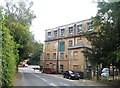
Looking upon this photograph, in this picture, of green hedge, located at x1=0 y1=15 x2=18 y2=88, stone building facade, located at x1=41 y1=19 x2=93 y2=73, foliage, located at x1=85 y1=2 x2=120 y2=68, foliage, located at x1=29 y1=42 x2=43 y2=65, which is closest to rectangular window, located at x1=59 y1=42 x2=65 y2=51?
stone building facade, located at x1=41 y1=19 x2=93 y2=73

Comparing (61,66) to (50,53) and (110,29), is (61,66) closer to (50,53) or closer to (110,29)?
(50,53)

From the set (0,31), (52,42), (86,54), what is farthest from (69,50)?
(0,31)

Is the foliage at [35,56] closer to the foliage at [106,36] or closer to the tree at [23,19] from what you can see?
the tree at [23,19]

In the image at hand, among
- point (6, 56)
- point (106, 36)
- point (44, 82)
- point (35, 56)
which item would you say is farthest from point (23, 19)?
point (6, 56)

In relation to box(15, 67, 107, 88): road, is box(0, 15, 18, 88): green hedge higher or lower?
higher

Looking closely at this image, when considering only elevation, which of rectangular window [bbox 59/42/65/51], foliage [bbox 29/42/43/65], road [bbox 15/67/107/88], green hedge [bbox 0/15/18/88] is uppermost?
rectangular window [bbox 59/42/65/51]

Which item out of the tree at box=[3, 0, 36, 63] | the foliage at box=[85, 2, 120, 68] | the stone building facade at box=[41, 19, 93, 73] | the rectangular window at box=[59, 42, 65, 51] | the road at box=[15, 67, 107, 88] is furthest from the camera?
the rectangular window at box=[59, 42, 65, 51]

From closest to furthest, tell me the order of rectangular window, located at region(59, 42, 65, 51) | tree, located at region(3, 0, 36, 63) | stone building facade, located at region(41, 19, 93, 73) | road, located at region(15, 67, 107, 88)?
road, located at region(15, 67, 107, 88), tree, located at region(3, 0, 36, 63), stone building facade, located at region(41, 19, 93, 73), rectangular window, located at region(59, 42, 65, 51)

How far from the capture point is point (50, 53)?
25.0m

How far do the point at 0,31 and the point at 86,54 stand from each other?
25.3 ft

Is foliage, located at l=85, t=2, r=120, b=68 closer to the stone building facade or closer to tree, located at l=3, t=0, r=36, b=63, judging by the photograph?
tree, located at l=3, t=0, r=36, b=63

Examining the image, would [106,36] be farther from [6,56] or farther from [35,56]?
[35,56]

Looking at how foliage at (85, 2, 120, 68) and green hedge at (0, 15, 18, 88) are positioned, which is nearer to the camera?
green hedge at (0, 15, 18, 88)

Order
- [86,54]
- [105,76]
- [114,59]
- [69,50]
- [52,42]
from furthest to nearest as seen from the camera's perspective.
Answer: [52,42] → [69,50] → [105,76] → [86,54] → [114,59]
